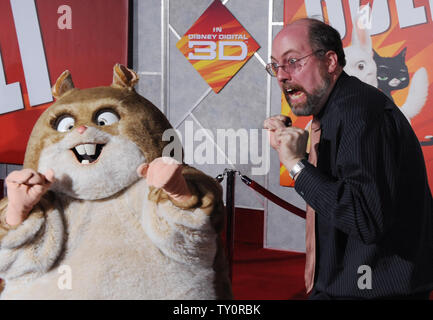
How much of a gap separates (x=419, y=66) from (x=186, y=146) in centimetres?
198

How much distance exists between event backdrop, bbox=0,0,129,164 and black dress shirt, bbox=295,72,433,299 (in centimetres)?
314

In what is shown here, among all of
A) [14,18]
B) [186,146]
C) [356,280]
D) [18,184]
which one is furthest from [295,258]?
[14,18]

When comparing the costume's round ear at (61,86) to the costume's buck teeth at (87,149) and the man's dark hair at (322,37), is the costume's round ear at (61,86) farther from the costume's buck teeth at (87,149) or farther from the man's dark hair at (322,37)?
the man's dark hair at (322,37)

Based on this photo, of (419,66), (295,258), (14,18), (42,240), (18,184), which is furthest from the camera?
(14,18)

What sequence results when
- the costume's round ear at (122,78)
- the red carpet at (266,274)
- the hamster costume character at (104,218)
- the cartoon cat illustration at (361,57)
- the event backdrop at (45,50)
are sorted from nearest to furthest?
the hamster costume character at (104,218), the costume's round ear at (122,78), the red carpet at (266,274), the cartoon cat illustration at (361,57), the event backdrop at (45,50)

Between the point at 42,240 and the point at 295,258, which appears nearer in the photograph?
the point at 42,240

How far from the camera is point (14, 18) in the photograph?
4.73 metres

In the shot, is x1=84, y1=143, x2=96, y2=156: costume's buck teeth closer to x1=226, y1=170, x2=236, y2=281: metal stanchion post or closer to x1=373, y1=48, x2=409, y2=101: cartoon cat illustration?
x1=226, y1=170, x2=236, y2=281: metal stanchion post

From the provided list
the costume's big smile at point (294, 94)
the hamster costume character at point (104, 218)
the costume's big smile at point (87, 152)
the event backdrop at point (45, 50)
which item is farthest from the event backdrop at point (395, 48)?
the costume's big smile at point (87, 152)

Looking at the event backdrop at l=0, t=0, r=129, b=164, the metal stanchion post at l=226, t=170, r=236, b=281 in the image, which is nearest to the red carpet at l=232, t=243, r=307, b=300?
the metal stanchion post at l=226, t=170, r=236, b=281

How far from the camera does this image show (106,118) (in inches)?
72.2

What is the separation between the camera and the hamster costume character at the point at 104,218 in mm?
1642

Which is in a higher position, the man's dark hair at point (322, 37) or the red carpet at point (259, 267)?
the man's dark hair at point (322, 37)
